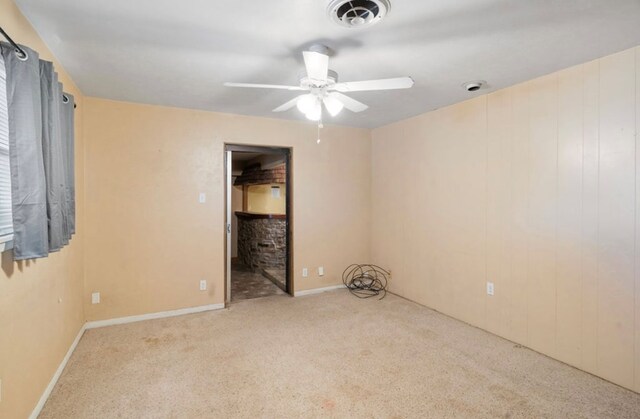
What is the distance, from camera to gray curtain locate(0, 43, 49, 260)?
57.4 inches

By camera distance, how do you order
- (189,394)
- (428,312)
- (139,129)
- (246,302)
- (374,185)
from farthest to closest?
(374,185), (246,302), (428,312), (139,129), (189,394)

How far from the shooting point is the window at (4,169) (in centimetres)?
147

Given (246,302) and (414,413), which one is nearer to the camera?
(414,413)

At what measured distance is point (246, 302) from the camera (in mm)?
3875

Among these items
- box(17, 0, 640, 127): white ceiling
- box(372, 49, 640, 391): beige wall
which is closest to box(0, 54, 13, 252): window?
box(17, 0, 640, 127): white ceiling

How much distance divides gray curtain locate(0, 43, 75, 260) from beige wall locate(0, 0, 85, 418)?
0.14 metres

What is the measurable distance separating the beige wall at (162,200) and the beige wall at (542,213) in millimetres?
1539

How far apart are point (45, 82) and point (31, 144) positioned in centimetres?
43

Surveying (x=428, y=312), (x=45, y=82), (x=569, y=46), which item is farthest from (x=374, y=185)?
(x=45, y=82)

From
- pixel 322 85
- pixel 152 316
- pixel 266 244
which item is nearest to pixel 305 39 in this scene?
pixel 322 85

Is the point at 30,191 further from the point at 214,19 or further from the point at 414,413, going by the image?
the point at 414,413

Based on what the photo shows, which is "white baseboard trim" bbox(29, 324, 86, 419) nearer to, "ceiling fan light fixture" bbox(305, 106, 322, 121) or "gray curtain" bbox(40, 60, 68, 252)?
"gray curtain" bbox(40, 60, 68, 252)

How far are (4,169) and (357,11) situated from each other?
1.92m

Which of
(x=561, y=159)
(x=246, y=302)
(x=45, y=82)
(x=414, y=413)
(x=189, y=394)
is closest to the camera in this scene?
(x=45, y=82)
